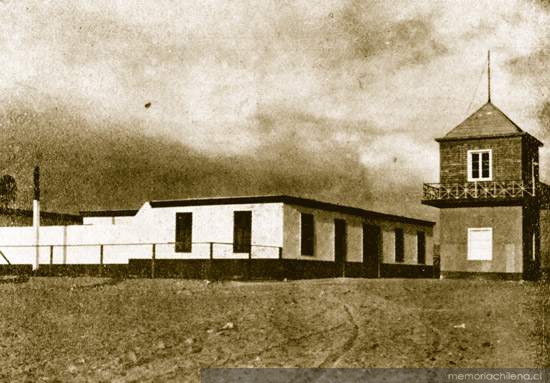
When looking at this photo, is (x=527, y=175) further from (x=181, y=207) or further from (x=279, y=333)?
(x=279, y=333)

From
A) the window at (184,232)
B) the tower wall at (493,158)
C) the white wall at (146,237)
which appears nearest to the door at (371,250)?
the tower wall at (493,158)

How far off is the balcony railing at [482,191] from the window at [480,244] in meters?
1.37

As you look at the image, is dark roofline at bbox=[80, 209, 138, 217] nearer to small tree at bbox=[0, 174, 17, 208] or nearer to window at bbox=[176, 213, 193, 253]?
window at bbox=[176, 213, 193, 253]

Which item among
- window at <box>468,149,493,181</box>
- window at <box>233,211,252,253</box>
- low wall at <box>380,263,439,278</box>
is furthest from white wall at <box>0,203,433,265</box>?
window at <box>468,149,493,181</box>

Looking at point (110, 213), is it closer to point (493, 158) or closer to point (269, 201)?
point (269, 201)

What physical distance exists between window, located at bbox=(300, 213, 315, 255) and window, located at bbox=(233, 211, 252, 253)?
1921 millimetres

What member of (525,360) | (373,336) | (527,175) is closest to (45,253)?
(527,175)

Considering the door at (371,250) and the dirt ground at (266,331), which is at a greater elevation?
the door at (371,250)

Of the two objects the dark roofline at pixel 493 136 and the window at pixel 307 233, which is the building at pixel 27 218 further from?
the dark roofline at pixel 493 136

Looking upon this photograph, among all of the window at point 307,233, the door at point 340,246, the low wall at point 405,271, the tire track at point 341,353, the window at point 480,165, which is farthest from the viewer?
the low wall at point 405,271

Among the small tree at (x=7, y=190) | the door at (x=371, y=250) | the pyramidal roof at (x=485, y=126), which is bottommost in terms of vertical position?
the door at (x=371, y=250)

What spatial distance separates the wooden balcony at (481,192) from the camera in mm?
28406

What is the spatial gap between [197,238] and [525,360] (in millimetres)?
18488

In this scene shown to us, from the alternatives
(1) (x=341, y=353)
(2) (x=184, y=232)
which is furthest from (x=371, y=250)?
(1) (x=341, y=353)
